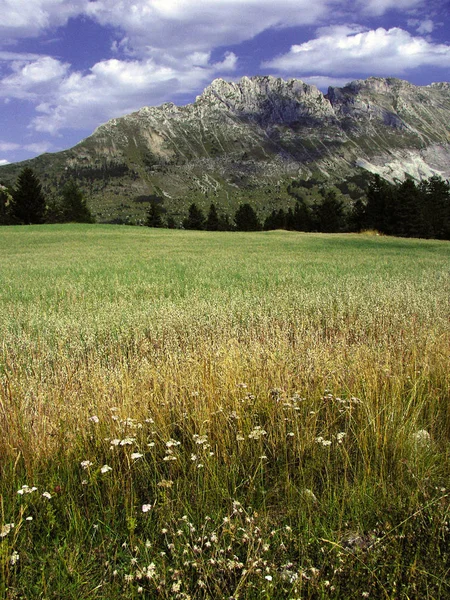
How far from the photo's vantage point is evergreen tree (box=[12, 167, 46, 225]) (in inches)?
2763

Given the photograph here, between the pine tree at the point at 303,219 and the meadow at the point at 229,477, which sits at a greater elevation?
the pine tree at the point at 303,219

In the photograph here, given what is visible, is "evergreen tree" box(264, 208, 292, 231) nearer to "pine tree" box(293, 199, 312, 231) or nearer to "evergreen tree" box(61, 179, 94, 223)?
"pine tree" box(293, 199, 312, 231)

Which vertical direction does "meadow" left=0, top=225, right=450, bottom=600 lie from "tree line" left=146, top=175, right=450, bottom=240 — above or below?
below

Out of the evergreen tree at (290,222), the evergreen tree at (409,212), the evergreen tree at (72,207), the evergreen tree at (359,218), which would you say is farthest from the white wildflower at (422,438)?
the evergreen tree at (290,222)

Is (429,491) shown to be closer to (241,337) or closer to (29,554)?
(29,554)

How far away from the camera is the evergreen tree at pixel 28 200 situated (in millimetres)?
70188

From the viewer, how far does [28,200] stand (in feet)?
235

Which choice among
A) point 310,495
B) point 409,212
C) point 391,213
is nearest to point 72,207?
point 391,213

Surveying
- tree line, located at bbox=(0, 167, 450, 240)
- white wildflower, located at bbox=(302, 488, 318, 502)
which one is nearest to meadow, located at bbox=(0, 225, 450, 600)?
white wildflower, located at bbox=(302, 488, 318, 502)

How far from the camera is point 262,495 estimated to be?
3111 millimetres

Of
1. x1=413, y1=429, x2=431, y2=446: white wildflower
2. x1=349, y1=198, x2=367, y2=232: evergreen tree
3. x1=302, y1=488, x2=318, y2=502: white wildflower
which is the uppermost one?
x1=349, y1=198, x2=367, y2=232: evergreen tree

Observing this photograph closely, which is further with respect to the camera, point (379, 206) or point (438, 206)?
point (438, 206)

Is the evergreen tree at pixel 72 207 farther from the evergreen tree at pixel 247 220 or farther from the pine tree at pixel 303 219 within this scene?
the pine tree at pixel 303 219

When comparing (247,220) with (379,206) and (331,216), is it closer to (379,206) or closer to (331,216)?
(331,216)
